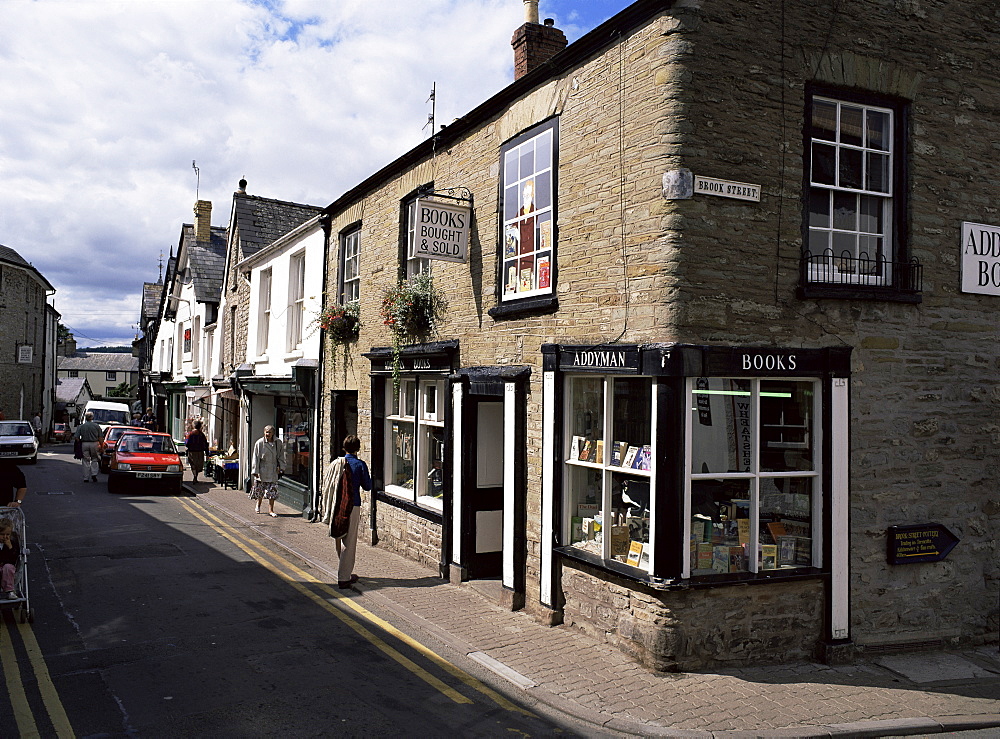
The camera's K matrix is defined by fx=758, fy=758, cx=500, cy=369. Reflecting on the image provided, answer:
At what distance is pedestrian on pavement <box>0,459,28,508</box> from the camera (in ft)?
30.1

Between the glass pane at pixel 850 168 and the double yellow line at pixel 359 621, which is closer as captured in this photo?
the double yellow line at pixel 359 621

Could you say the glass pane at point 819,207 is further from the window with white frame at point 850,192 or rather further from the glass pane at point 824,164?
the glass pane at point 824,164

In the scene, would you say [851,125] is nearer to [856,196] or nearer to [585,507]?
[856,196]

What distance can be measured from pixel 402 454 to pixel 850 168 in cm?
826

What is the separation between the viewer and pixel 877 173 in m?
8.34

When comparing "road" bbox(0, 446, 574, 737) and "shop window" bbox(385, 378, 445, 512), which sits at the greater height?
"shop window" bbox(385, 378, 445, 512)

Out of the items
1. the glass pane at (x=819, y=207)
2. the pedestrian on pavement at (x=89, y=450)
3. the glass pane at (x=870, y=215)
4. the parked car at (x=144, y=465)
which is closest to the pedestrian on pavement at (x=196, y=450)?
the parked car at (x=144, y=465)

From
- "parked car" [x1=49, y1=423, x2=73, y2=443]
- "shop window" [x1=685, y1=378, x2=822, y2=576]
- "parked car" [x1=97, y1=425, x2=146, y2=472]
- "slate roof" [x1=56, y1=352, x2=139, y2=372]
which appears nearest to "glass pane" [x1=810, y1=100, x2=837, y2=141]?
"shop window" [x1=685, y1=378, x2=822, y2=576]

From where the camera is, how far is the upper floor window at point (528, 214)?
30.2 feet

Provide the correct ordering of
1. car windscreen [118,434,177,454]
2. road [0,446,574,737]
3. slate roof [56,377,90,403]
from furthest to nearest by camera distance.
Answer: slate roof [56,377,90,403], car windscreen [118,434,177,454], road [0,446,574,737]

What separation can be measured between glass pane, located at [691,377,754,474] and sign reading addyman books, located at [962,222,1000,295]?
3.13 m

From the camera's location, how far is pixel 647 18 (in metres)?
7.59

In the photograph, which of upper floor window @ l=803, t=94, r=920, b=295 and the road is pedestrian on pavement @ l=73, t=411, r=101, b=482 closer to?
the road

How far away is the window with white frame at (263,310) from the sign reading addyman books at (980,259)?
1638 centimetres
